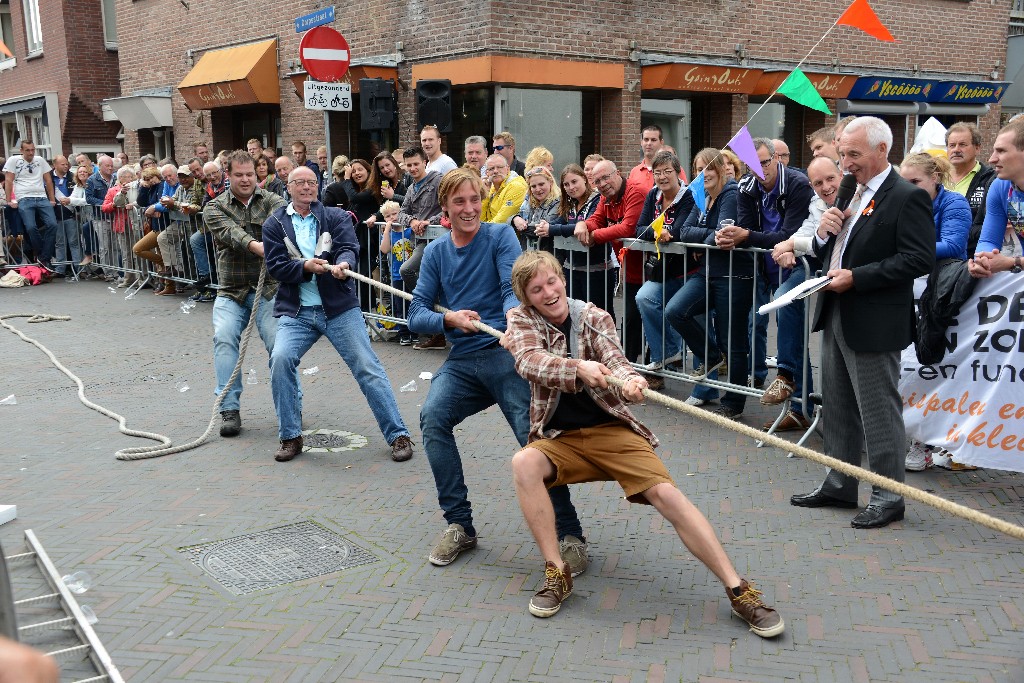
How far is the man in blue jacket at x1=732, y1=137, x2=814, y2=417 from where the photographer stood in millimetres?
6867

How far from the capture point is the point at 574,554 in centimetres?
460

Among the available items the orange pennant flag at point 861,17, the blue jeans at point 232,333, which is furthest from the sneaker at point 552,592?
the orange pennant flag at point 861,17

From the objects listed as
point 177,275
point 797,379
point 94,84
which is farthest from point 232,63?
point 797,379

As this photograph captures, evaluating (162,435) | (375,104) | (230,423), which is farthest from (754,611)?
(375,104)

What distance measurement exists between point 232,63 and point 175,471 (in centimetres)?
1446

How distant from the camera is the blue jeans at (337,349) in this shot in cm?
653

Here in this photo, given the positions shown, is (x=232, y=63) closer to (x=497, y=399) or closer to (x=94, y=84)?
(x=94, y=84)

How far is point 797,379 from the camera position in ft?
23.0

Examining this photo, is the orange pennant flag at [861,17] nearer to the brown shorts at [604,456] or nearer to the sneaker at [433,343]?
the sneaker at [433,343]

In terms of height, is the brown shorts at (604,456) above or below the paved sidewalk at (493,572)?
above

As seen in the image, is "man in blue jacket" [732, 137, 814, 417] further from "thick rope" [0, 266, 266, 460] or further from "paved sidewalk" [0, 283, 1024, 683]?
"thick rope" [0, 266, 266, 460]

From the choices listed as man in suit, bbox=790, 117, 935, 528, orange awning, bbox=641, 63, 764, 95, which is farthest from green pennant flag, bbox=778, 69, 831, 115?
orange awning, bbox=641, 63, 764, 95

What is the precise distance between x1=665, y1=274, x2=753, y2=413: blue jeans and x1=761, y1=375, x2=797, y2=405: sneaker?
1.63 ft

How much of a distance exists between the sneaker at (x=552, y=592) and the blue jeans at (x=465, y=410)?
480 millimetres
